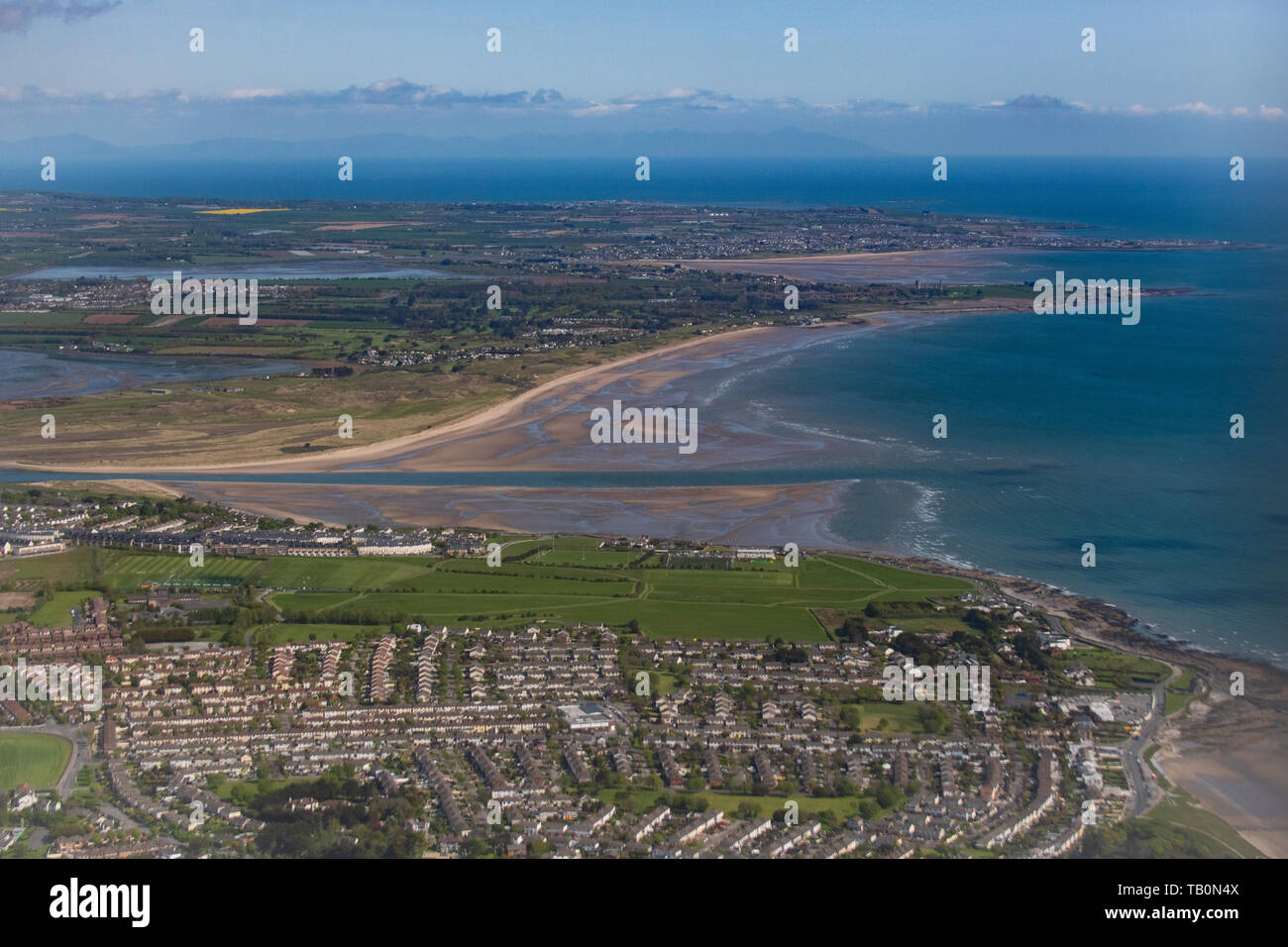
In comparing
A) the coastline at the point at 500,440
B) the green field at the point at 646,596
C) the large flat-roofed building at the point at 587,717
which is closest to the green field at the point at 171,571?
the green field at the point at 646,596

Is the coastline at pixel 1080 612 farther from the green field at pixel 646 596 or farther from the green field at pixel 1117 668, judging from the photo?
the green field at pixel 646 596

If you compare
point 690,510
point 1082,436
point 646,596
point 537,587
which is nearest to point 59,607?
point 537,587

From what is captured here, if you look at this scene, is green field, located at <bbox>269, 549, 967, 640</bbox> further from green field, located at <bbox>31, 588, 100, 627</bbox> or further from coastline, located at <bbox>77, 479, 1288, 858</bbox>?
green field, located at <bbox>31, 588, 100, 627</bbox>

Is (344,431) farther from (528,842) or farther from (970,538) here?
(528,842)

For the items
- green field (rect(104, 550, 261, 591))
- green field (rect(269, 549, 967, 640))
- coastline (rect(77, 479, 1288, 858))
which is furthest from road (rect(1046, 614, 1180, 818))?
green field (rect(104, 550, 261, 591))

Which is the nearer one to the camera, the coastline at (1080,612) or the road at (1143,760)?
the road at (1143,760)
